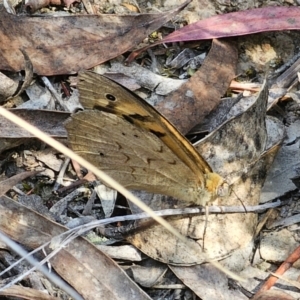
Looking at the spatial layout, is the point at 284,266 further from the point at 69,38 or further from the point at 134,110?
the point at 69,38

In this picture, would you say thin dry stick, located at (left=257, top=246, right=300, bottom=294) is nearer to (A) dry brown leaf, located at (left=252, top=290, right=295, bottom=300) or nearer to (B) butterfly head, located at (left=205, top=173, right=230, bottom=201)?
(A) dry brown leaf, located at (left=252, top=290, right=295, bottom=300)

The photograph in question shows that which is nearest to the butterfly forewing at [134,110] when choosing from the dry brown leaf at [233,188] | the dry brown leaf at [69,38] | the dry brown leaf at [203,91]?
the dry brown leaf at [233,188]

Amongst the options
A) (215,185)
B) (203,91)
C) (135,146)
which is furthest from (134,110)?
(203,91)

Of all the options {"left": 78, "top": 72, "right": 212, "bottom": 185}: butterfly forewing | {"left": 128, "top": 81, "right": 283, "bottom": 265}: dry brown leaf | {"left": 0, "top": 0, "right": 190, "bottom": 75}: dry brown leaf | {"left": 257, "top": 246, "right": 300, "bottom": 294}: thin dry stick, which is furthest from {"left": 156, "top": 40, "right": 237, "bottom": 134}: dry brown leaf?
{"left": 257, "top": 246, "right": 300, "bottom": 294}: thin dry stick

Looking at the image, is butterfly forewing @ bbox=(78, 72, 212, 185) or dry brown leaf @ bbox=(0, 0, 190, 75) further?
dry brown leaf @ bbox=(0, 0, 190, 75)

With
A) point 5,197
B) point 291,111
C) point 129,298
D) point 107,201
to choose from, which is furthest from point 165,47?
point 129,298

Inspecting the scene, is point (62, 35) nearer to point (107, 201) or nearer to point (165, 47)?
point (165, 47)
